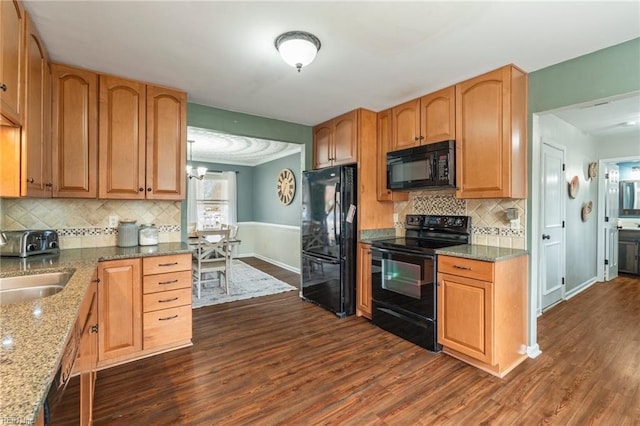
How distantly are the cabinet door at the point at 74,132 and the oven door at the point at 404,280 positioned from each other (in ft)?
8.74

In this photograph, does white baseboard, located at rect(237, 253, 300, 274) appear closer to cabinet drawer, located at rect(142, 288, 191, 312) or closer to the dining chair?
the dining chair

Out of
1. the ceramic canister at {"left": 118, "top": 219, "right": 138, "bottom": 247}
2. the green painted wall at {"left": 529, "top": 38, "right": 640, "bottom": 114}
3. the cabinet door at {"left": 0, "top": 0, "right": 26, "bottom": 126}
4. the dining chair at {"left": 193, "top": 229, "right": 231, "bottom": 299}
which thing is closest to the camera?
the cabinet door at {"left": 0, "top": 0, "right": 26, "bottom": 126}

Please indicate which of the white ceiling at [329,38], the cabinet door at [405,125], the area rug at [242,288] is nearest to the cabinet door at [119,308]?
the area rug at [242,288]

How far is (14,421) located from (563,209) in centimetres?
486

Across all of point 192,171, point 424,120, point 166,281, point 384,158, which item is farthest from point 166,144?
point 192,171

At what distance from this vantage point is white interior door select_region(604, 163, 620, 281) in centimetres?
483

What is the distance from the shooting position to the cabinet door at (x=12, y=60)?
142cm

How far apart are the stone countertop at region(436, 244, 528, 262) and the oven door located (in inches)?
6.8

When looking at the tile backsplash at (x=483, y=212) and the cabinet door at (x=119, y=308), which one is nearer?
the cabinet door at (x=119, y=308)

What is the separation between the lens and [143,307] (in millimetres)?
2502

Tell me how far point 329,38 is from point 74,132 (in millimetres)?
2132

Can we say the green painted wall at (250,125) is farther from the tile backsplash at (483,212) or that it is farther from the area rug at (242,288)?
the area rug at (242,288)

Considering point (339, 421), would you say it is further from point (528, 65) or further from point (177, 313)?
point (528, 65)

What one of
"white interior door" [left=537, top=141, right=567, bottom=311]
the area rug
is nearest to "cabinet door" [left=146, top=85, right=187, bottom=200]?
the area rug
